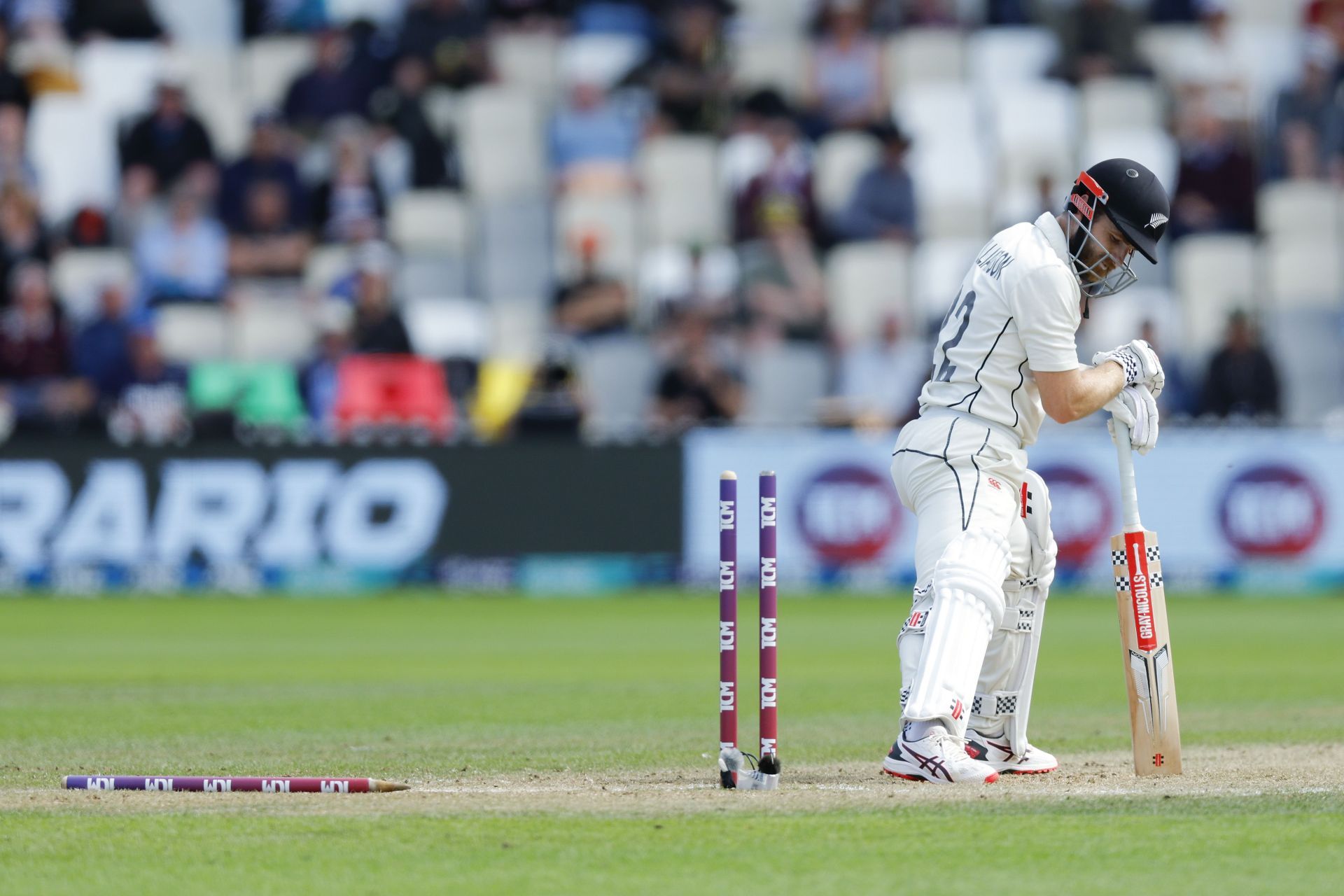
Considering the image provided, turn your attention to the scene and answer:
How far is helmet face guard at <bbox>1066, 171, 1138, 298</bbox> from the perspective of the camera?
664 centimetres

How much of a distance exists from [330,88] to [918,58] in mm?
6132

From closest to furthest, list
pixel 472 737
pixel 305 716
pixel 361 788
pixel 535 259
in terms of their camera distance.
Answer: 1. pixel 361 788
2. pixel 472 737
3. pixel 305 716
4. pixel 535 259

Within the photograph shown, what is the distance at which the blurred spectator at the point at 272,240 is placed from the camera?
64.4 ft

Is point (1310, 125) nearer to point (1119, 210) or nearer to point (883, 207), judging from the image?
point (883, 207)

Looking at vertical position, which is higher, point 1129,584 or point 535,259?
point 535,259

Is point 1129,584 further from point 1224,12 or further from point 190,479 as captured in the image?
point 1224,12

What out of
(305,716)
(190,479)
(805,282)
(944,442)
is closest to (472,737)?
(305,716)

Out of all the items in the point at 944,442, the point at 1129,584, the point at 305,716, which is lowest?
the point at 305,716

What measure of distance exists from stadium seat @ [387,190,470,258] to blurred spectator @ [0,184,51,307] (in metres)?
3.31

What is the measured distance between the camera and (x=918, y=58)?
21.6m

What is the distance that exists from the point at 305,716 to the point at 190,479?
7.98 m

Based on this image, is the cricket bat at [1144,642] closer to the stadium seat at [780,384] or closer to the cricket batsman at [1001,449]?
→ the cricket batsman at [1001,449]

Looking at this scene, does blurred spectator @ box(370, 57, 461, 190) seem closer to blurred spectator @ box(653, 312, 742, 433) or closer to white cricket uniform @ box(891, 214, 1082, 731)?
blurred spectator @ box(653, 312, 742, 433)

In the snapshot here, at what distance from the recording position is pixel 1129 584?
6762 millimetres
